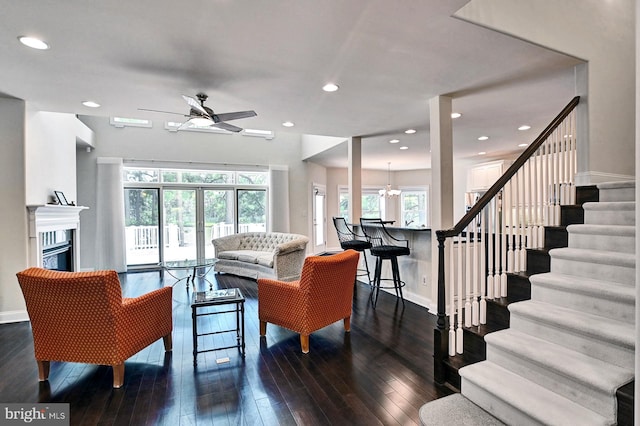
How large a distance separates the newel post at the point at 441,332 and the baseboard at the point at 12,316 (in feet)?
15.5

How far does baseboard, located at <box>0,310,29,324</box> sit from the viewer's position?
12.4 feet

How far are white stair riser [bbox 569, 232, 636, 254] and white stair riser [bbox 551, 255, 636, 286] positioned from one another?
22cm

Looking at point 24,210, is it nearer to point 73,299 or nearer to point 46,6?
point 73,299

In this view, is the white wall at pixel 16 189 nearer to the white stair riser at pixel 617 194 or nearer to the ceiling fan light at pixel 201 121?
the ceiling fan light at pixel 201 121

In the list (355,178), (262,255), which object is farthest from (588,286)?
(262,255)

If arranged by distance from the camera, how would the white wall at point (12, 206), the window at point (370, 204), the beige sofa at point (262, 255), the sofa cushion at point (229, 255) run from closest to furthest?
the white wall at point (12, 206)
the beige sofa at point (262, 255)
the sofa cushion at point (229, 255)
the window at point (370, 204)

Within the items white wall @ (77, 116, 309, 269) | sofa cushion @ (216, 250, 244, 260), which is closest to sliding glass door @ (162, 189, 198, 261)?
white wall @ (77, 116, 309, 269)

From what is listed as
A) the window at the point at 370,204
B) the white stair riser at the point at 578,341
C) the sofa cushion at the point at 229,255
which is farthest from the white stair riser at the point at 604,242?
the window at the point at 370,204

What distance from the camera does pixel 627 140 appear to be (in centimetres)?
320

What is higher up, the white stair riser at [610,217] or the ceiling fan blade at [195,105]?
the ceiling fan blade at [195,105]

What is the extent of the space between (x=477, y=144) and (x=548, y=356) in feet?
18.1

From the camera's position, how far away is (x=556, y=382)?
70.6 inches

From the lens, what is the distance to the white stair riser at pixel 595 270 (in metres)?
2.05

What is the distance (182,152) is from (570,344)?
24.5 feet
